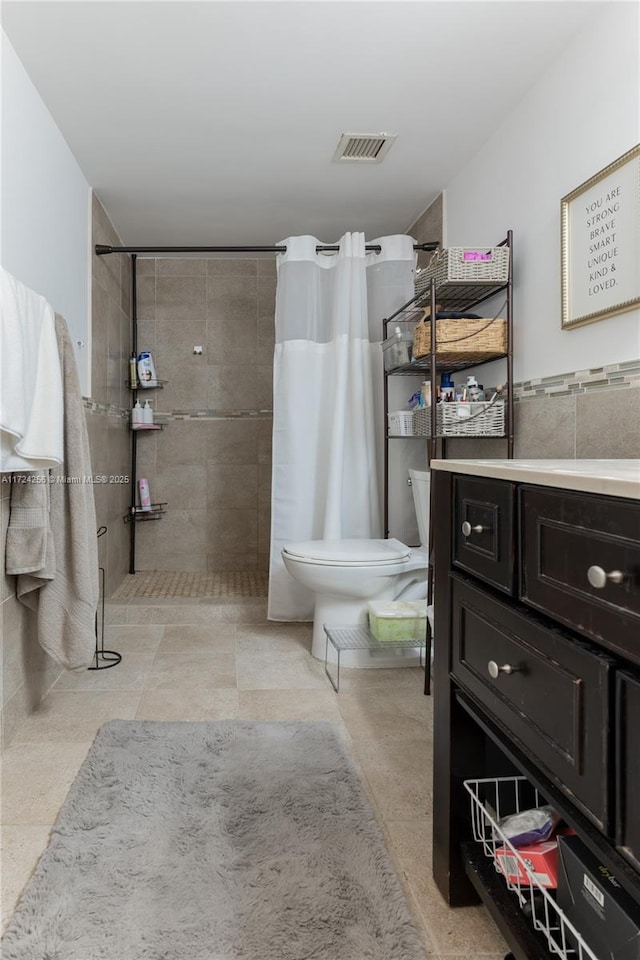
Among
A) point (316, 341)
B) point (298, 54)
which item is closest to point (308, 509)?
point (316, 341)

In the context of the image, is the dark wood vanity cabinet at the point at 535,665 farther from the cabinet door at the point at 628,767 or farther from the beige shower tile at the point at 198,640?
the beige shower tile at the point at 198,640

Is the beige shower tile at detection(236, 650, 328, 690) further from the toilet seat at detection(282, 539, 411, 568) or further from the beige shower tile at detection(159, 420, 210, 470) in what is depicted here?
the beige shower tile at detection(159, 420, 210, 470)

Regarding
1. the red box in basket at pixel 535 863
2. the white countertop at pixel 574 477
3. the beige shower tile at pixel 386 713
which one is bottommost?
the beige shower tile at pixel 386 713

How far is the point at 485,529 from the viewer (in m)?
1.00

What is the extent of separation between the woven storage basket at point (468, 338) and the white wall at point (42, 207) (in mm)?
1419

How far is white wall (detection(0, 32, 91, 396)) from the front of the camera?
1913 millimetres

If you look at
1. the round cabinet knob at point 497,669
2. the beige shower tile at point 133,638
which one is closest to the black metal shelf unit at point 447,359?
the beige shower tile at point 133,638

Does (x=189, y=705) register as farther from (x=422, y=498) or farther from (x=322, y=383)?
(x=322, y=383)

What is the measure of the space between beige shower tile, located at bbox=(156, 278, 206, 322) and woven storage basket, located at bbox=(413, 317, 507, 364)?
2130 mm

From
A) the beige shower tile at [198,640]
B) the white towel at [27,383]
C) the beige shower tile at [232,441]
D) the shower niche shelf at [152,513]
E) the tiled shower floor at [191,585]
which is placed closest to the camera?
the white towel at [27,383]

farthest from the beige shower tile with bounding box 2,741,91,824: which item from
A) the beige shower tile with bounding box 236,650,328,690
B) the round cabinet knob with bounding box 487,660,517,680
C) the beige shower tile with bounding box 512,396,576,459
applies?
the beige shower tile with bounding box 512,396,576,459

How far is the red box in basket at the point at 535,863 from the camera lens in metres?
0.98

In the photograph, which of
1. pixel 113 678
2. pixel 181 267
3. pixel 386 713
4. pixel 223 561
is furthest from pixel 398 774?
pixel 181 267

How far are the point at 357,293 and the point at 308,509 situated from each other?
108cm
